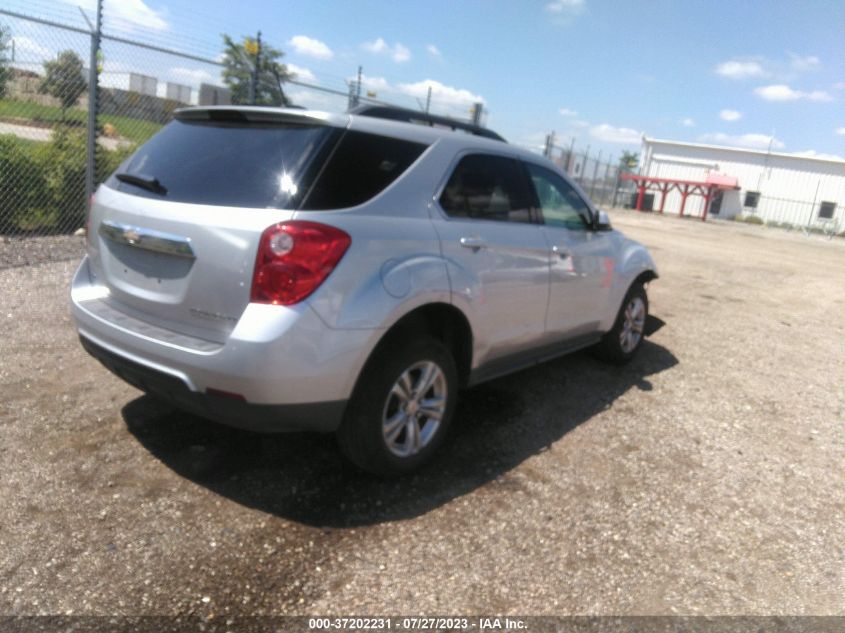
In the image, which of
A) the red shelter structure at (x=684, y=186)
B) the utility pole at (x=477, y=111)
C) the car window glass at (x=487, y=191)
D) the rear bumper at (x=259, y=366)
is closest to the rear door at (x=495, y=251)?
the car window glass at (x=487, y=191)

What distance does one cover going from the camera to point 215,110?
3193 mm

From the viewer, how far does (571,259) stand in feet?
14.3

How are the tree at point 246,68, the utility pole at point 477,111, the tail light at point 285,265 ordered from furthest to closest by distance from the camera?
the utility pole at point 477,111, the tree at point 246,68, the tail light at point 285,265

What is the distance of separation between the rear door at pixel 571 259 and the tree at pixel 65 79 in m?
6.26

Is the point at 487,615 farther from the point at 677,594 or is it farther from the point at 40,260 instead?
the point at 40,260

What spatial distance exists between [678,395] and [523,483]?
214cm

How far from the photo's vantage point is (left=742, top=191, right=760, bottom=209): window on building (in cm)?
3928

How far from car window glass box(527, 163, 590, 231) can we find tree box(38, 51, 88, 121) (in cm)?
620

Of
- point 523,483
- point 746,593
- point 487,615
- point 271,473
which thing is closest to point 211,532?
point 271,473

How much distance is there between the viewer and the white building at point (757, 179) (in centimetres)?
3762

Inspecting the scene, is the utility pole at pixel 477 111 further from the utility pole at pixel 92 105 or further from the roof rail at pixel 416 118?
the roof rail at pixel 416 118

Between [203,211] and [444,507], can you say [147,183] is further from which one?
[444,507]

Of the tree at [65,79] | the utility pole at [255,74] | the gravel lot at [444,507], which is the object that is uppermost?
the utility pole at [255,74]

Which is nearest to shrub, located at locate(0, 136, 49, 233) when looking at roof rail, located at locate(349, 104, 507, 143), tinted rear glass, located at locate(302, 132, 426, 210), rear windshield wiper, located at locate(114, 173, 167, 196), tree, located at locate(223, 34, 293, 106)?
tree, located at locate(223, 34, 293, 106)
